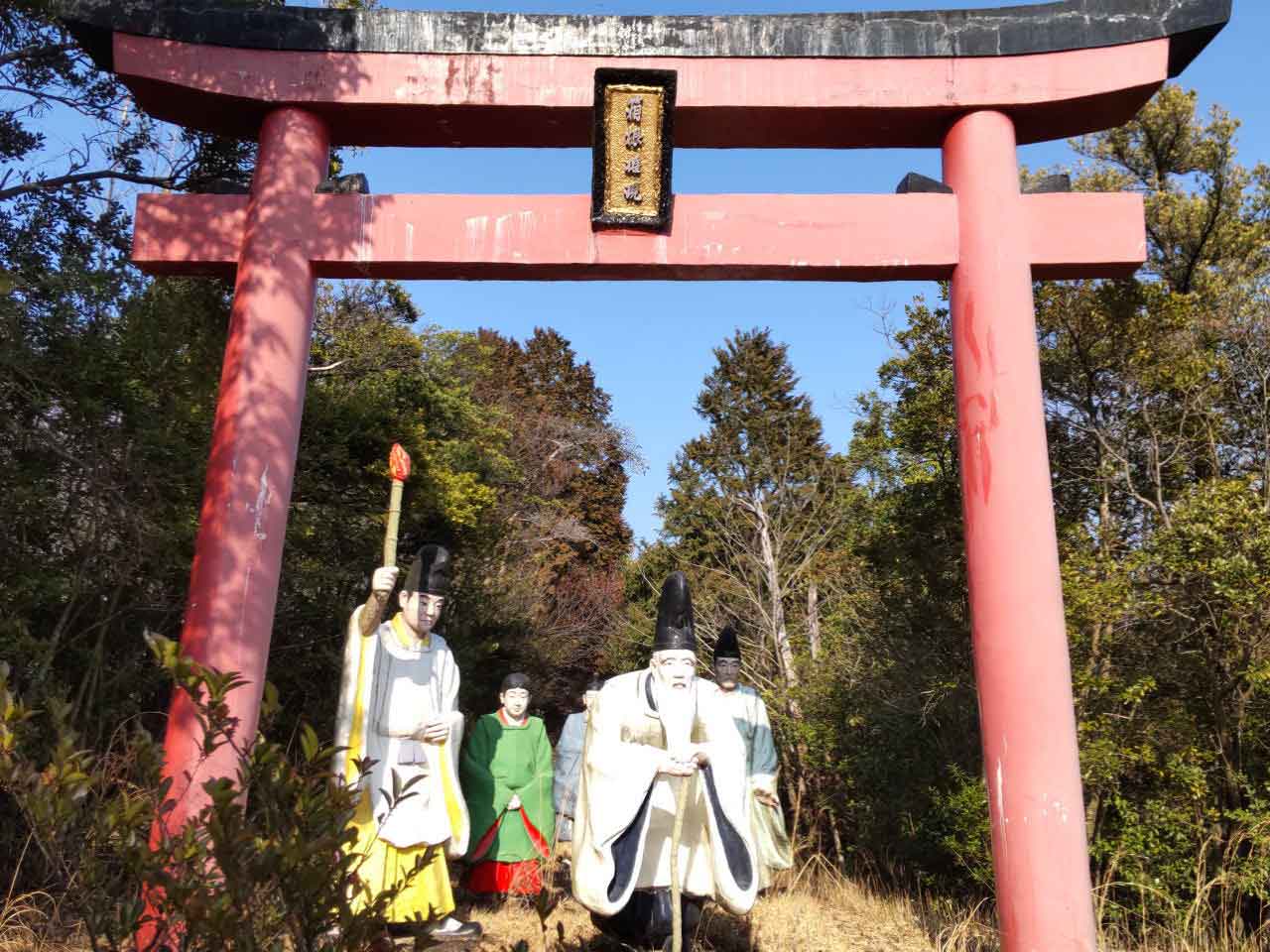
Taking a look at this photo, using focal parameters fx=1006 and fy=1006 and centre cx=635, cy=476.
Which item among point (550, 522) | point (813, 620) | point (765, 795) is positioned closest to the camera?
point (765, 795)

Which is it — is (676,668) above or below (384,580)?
below

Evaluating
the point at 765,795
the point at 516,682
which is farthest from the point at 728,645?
the point at 765,795

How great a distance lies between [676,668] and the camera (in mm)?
4727

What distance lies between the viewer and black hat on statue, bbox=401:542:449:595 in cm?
533

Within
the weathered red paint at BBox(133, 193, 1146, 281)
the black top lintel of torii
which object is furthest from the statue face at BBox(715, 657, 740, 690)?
the black top lintel of torii

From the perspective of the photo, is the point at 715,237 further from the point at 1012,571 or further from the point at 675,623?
the point at 1012,571

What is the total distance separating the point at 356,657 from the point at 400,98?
2.74 meters

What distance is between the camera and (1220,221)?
9.72 metres

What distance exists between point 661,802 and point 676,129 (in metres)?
3.28

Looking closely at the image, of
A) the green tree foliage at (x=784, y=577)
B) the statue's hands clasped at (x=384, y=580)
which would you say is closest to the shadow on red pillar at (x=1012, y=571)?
the statue's hands clasped at (x=384, y=580)

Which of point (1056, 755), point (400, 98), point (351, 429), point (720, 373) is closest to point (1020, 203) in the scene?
point (1056, 755)

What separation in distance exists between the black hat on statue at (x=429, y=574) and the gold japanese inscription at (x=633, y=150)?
205cm

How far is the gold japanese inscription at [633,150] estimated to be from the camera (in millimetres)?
4703

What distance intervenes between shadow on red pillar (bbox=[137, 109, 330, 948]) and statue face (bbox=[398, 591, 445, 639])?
37.5 inches
